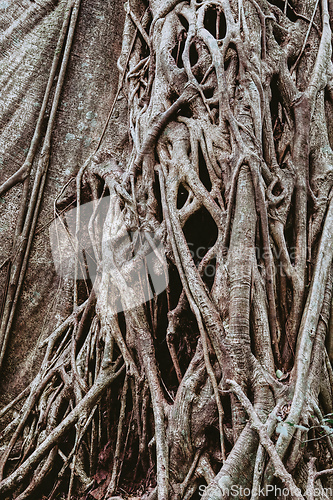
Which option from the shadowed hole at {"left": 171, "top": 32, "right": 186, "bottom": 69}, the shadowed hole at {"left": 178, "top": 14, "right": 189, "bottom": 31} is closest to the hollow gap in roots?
the shadowed hole at {"left": 171, "top": 32, "right": 186, "bottom": 69}

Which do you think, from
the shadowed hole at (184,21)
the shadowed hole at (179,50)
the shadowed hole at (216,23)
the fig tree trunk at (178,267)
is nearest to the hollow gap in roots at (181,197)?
the fig tree trunk at (178,267)

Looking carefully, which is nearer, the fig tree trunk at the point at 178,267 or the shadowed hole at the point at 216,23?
the fig tree trunk at the point at 178,267

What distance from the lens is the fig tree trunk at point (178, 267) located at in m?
1.78

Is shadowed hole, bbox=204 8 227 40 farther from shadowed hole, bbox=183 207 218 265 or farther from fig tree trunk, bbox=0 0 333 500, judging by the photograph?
shadowed hole, bbox=183 207 218 265

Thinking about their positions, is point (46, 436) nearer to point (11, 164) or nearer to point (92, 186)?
point (92, 186)

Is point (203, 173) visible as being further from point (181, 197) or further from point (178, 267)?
point (178, 267)

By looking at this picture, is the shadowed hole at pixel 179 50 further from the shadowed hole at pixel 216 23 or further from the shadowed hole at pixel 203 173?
the shadowed hole at pixel 203 173

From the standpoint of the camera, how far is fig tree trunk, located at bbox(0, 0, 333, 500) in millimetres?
1781

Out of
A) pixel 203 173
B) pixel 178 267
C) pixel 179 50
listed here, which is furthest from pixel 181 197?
pixel 179 50

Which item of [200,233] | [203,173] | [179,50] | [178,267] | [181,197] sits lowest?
[178,267]

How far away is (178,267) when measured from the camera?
6.82ft

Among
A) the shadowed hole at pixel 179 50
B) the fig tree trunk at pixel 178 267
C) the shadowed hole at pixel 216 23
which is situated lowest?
the fig tree trunk at pixel 178 267

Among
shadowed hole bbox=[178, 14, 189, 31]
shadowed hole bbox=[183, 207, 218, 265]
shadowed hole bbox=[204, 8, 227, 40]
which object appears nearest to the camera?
shadowed hole bbox=[183, 207, 218, 265]

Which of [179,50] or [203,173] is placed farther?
[179,50]
